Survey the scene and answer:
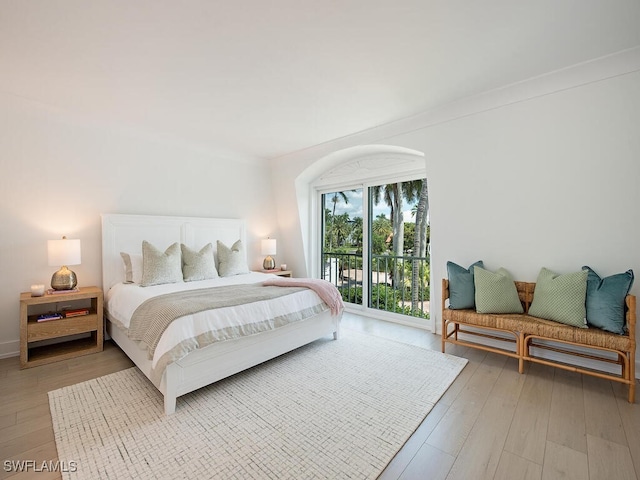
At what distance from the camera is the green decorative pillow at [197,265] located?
366cm

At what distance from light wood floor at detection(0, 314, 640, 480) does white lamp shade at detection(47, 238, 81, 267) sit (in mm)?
980

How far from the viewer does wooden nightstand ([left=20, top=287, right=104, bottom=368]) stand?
267 centimetres

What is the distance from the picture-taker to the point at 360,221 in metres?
4.68

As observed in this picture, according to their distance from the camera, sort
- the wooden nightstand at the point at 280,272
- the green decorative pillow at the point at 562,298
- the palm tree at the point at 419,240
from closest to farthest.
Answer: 1. the green decorative pillow at the point at 562,298
2. the palm tree at the point at 419,240
3. the wooden nightstand at the point at 280,272

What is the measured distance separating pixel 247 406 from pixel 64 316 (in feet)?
7.22

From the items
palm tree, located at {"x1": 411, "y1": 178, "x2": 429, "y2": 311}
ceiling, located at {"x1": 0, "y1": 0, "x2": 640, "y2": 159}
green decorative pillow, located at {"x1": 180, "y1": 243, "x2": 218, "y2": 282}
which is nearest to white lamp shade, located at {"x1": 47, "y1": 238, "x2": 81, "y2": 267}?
green decorative pillow, located at {"x1": 180, "y1": 243, "x2": 218, "y2": 282}

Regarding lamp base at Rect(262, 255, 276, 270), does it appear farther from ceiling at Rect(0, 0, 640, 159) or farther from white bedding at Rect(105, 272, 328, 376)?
ceiling at Rect(0, 0, 640, 159)

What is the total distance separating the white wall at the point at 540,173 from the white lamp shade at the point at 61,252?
3803mm

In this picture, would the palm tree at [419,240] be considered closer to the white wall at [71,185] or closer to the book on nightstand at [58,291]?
the white wall at [71,185]

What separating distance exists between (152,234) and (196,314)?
2.19m

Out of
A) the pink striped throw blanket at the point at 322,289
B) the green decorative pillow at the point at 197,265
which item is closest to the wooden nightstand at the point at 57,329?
the green decorative pillow at the point at 197,265

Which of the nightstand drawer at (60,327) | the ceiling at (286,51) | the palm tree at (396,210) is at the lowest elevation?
the nightstand drawer at (60,327)

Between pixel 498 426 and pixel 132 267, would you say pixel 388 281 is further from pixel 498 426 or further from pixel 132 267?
pixel 132 267

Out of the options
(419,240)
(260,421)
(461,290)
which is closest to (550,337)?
(461,290)
